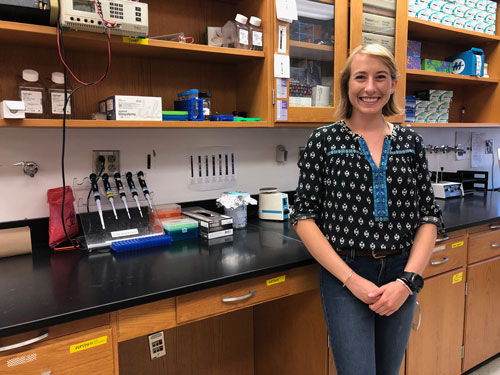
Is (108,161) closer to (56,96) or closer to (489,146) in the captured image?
(56,96)

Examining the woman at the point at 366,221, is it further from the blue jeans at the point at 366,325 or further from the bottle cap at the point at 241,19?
the bottle cap at the point at 241,19

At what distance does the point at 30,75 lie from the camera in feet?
4.59

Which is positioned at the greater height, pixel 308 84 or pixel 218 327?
pixel 308 84

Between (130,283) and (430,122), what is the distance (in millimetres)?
2185

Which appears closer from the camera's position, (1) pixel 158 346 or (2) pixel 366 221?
(2) pixel 366 221

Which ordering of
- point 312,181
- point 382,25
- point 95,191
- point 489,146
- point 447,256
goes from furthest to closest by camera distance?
1. point 489,146
2. point 382,25
3. point 447,256
4. point 95,191
5. point 312,181

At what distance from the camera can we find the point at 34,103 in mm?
1425

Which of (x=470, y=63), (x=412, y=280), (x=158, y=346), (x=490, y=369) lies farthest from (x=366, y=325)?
(x=470, y=63)

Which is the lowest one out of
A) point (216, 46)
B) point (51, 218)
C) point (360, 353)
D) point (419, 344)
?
point (419, 344)

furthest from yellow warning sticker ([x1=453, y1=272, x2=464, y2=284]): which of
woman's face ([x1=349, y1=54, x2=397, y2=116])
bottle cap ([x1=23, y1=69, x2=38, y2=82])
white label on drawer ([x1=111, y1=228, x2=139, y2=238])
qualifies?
bottle cap ([x1=23, y1=69, x2=38, y2=82])

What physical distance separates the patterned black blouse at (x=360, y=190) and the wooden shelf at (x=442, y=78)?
123cm

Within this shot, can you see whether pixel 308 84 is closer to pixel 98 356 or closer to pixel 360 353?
pixel 360 353

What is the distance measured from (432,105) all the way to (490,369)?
164cm

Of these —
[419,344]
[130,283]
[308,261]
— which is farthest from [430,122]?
[130,283]
